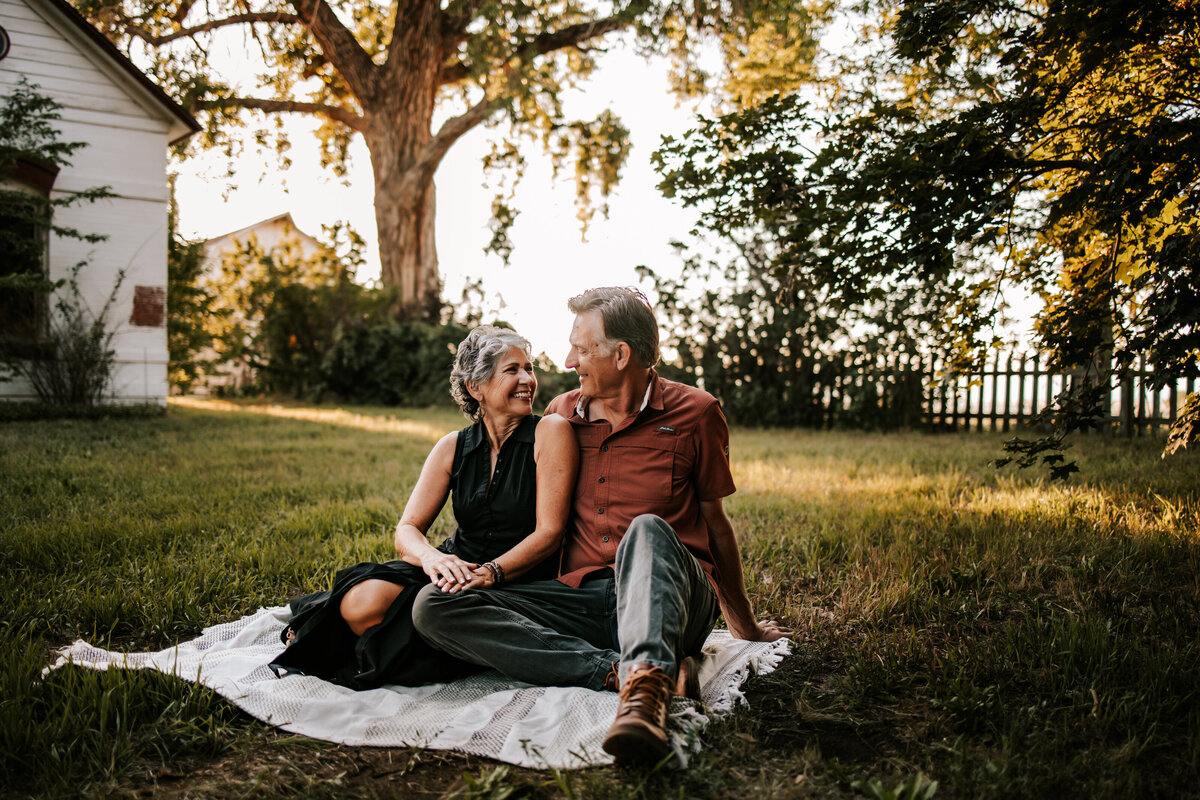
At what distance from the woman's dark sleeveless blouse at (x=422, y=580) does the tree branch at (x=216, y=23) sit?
52.1ft

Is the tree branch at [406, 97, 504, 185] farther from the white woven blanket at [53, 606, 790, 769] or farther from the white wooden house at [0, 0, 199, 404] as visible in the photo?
the white woven blanket at [53, 606, 790, 769]

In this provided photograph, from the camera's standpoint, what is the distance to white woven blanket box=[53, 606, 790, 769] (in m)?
2.07

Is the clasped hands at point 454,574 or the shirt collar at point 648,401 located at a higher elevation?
the shirt collar at point 648,401

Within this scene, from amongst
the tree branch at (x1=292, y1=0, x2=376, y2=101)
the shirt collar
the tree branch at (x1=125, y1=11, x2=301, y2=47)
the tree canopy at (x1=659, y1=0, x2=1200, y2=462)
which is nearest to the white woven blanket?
the shirt collar

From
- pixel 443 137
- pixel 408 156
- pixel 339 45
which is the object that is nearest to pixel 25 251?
pixel 408 156

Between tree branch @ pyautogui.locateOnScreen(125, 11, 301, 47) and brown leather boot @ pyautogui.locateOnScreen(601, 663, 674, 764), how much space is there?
55.7 ft

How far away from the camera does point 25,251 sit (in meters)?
9.16

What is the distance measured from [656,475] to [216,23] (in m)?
16.8

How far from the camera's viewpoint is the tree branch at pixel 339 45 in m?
14.7

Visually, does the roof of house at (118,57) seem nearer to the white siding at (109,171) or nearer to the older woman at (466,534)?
the white siding at (109,171)

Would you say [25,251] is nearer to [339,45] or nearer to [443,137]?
[339,45]

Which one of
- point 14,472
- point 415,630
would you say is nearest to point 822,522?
point 415,630

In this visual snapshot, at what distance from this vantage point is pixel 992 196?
10.8 feet

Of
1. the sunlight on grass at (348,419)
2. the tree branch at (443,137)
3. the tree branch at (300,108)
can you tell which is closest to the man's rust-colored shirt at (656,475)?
the sunlight on grass at (348,419)
